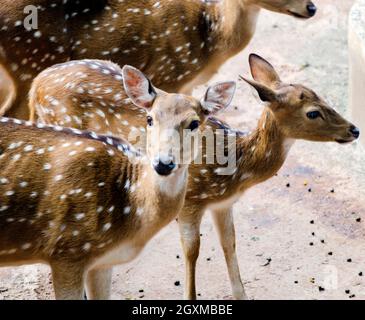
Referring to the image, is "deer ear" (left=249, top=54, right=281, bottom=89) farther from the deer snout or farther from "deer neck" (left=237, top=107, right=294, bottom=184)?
the deer snout

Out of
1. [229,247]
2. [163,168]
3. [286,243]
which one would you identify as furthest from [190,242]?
[163,168]

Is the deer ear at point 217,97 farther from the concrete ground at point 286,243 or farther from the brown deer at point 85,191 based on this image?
the concrete ground at point 286,243

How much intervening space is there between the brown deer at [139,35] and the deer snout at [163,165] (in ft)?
7.86

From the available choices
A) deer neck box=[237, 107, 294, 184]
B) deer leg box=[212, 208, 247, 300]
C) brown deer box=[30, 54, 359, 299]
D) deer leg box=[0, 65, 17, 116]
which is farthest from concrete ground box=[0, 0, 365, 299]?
deer leg box=[0, 65, 17, 116]

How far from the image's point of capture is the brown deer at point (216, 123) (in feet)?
23.0

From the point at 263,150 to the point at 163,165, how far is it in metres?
1.39

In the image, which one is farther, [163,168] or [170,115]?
[170,115]

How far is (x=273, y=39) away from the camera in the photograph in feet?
35.7

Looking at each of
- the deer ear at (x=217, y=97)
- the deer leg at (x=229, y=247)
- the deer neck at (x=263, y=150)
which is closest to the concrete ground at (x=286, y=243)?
the deer leg at (x=229, y=247)

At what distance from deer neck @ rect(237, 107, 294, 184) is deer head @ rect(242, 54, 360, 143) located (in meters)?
0.07

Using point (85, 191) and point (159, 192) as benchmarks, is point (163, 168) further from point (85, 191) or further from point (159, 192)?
point (85, 191)

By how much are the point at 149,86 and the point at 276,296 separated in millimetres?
1998

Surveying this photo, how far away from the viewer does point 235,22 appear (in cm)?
848

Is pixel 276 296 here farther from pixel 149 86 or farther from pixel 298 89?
pixel 149 86
